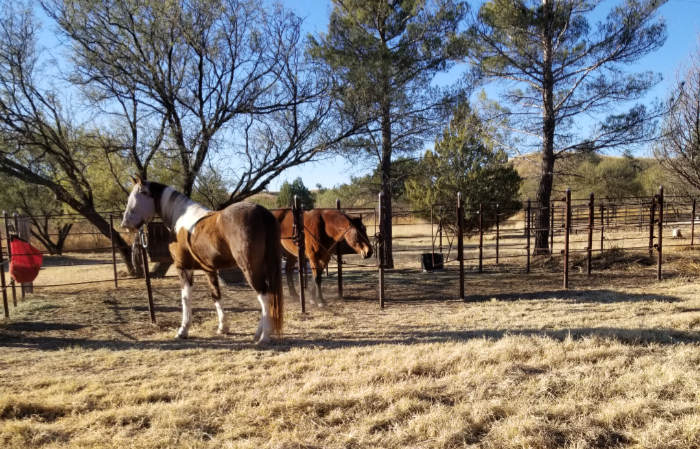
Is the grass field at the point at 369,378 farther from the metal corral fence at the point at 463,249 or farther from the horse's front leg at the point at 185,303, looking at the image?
the metal corral fence at the point at 463,249

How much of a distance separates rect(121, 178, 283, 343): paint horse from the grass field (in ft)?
1.63

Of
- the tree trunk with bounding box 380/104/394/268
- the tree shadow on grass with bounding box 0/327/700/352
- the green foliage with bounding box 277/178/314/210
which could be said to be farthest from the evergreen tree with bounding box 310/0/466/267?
the green foliage with bounding box 277/178/314/210

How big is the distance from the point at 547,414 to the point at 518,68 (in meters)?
10.6

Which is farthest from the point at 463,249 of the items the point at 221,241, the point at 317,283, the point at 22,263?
the point at 22,263

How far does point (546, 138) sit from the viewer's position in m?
11.4

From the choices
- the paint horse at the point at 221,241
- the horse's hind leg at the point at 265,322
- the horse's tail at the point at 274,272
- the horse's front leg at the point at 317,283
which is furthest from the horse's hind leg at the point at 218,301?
the horse's front leg at the point at 317,283

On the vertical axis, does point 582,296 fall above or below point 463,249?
below

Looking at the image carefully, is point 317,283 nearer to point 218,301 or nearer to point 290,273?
point 290,273

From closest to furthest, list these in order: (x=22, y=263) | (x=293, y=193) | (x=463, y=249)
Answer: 1. (x=22, y=263)
2. (x=463, y=249)
3. (x=293, y=193)

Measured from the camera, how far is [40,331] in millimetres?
5156

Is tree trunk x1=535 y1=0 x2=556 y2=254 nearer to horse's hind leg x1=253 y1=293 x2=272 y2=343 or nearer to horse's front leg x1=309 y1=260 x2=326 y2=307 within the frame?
horse's front leg x1=309 y1=260 x2=326 y2=307

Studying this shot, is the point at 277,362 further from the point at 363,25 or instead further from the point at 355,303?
the point at 363,25

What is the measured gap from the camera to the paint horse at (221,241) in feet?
13.3

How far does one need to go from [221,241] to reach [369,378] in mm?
2153
